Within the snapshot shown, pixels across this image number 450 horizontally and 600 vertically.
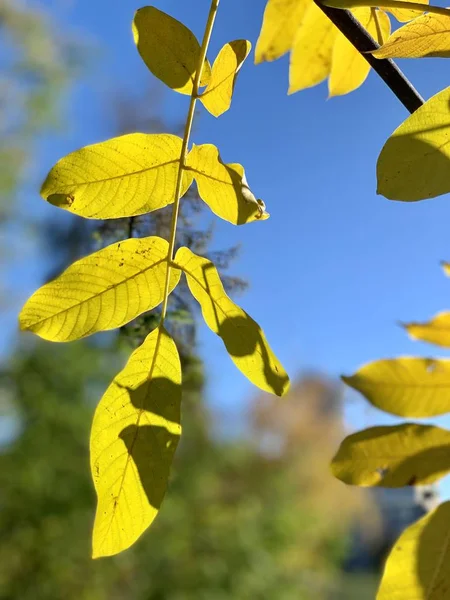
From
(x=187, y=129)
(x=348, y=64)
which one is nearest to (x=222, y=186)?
(x=187, y=129)

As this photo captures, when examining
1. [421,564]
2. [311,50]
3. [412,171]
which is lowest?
[421,564]

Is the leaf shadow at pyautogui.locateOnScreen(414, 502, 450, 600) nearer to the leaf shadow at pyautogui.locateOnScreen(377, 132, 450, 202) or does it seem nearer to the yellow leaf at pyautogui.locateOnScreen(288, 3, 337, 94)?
the leaf shadow at pyautogui.locateOnScreen(377, 132, 450, 202)

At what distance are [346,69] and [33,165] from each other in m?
4.11

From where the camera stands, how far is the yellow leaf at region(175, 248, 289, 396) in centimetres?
21

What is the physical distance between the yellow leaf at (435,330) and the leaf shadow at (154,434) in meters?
0.12

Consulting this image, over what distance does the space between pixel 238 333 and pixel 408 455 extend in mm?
78

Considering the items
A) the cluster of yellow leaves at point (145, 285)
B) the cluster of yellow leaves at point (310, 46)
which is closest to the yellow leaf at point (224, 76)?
the cluster of yellow leaves at point (145, 285)

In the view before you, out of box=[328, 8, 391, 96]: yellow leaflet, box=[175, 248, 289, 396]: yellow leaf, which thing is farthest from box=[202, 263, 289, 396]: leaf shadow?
box=[328, 8, 391, 96]: yellow leaflet

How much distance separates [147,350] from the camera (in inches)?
8.6

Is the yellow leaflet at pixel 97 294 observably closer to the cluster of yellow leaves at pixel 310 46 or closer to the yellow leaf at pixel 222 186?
the yellow leaf at pixel 222 186

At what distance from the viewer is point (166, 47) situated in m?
0.22

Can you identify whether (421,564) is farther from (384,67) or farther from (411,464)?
(384,67)

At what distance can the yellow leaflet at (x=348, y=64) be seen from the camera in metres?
0.31

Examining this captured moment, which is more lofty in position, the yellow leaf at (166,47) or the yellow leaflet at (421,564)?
the yellow leaf at (166,47)
